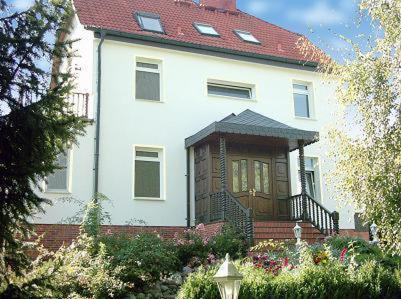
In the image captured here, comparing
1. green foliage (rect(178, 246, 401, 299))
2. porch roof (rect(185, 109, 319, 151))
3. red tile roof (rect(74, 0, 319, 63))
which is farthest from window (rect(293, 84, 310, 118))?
green foliage (rect(178, 246, 401, 299))

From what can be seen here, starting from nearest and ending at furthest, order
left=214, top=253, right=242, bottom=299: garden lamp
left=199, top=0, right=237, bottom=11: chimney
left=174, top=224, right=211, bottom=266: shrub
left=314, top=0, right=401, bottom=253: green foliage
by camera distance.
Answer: left=214, top=253, right=242, bottom=299: garden lamp < left=314, top=0, right=401, bottom=253: green foliage < left=174, top=224, right=211, bottom=266: shrub < left=199, top=0, right=237, bottom=11: chimney

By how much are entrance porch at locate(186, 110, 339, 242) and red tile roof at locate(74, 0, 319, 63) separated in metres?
3.07

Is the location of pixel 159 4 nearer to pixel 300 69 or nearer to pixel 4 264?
pixel 300 69

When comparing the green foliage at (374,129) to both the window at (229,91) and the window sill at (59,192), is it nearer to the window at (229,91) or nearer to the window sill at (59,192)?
the window sill at (59,192)

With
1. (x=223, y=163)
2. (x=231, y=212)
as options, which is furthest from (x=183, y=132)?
(x=231, y=212)

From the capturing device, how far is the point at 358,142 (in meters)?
9.10

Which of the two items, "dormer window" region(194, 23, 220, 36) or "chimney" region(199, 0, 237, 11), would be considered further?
"chimney" region(199, 0, 237, 11)

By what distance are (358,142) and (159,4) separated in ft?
40.7

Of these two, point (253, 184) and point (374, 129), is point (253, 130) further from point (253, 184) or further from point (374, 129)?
point (374, 129)

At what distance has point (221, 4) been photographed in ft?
71.1

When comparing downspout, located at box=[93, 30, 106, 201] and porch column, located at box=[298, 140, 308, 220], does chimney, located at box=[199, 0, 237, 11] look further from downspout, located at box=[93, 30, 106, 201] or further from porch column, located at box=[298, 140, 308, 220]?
porch column, located at box=[298, 140, 308, 220]

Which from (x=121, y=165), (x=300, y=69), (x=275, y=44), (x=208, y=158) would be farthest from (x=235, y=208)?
(x=275, y=44)

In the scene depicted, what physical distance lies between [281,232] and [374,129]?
5.67m

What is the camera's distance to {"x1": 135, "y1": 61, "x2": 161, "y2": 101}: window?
54.3ft
